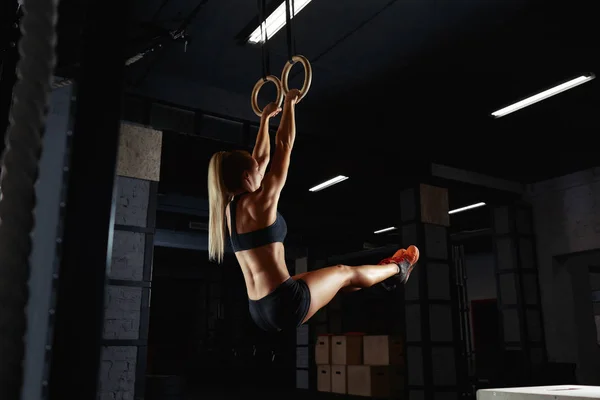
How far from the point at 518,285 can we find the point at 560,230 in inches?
43.9

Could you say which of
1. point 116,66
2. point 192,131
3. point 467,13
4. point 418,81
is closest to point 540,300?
point 418,81

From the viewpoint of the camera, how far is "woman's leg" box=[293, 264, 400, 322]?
2.41 metres

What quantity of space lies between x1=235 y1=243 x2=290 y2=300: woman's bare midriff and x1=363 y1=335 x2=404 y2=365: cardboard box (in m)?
6.60

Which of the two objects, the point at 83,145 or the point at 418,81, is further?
the point at 418,81

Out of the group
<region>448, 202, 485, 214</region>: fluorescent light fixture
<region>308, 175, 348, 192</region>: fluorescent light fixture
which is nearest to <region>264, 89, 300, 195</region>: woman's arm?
<region>308, 175, 348, 192</region>: fluorescent light fixture

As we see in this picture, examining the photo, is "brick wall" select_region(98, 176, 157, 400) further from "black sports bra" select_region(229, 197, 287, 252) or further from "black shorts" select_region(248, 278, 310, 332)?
"black shorts" select_region(248, 278, 310, 332)

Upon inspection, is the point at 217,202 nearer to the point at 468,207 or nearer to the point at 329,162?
the point at 329,162

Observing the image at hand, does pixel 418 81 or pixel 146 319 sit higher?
pixel 418 81

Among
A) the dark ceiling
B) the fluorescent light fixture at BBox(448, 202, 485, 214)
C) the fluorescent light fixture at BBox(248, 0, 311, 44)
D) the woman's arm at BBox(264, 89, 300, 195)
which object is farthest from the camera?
the fluorescent light fixture at BBox(448, 202, 485, 214)

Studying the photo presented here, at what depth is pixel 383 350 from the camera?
8594mm

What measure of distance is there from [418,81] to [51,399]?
5843mm

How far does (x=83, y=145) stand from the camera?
0.57 m

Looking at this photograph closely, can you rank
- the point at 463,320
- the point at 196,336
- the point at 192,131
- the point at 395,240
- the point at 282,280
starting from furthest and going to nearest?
1. the point at 196,336
2. the point at 395,240
3. the point at 463,320
4. the point at 192,131
5. the point at 282,280

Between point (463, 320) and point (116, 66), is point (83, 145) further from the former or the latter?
point (463, 320)
